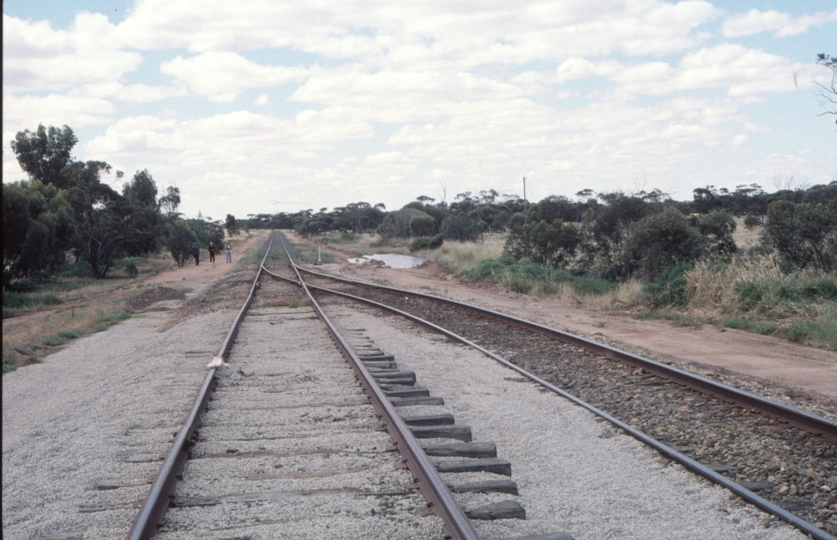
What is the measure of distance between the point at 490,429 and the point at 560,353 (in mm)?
4403

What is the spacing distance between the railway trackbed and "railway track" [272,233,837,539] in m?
0.02

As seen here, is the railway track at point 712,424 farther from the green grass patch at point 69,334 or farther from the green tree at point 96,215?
the green tree at point 96,215

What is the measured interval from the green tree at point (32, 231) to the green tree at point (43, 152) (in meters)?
17.6

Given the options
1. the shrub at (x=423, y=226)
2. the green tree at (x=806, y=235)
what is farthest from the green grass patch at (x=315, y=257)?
the green tree at (x=806, y=235)

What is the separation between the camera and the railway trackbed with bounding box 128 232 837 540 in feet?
14.4

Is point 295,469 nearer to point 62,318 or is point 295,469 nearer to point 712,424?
point 712,424

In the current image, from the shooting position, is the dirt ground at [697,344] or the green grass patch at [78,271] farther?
the green grass patch at [78,271]

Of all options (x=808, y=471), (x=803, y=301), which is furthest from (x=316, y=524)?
(x=803, y=301)

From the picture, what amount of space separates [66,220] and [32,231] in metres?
4.06

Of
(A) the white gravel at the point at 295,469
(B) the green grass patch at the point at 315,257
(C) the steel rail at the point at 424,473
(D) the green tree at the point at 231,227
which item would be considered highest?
(D) the green tree at the point at 231,227

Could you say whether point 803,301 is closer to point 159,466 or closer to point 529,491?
point 529,491

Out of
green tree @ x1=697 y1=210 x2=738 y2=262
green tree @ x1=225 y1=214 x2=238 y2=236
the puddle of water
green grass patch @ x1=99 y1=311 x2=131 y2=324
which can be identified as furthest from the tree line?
green tree @ x1=225 y1=214 x2=238 y2=236

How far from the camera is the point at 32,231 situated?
31.3 m

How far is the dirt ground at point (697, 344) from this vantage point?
31.5ft
